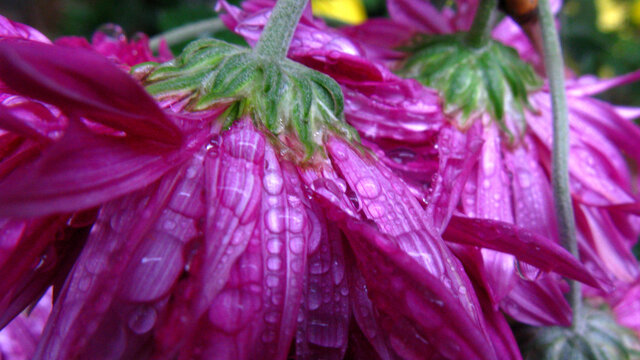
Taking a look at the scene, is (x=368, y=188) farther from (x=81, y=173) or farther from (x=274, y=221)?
(x=81, y=173)

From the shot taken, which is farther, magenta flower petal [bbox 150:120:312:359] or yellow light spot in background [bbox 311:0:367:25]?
yellow light spot in background [bbox 311:0:367:25]

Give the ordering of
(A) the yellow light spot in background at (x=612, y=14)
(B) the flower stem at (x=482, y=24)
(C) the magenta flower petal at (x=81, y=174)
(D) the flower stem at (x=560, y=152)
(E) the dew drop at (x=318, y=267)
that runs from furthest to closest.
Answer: (A) the yellow light spot in background at (x=612, y=14) → (B) the flower stem at (x=482, y=24) → (D) the flower stem at (x=560, y=152) → (E) the dew drop at (x=318, y=267) → (C) the magenta flower petal at (x=81, y=174)

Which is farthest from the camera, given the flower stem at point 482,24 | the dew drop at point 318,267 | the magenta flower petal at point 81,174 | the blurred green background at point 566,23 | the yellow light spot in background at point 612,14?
the yellow light spot in background at point 612,14

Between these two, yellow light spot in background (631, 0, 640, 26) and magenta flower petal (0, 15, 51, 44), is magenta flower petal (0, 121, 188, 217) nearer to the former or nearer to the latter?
magenta flower petal (0, 15, 51, 44)

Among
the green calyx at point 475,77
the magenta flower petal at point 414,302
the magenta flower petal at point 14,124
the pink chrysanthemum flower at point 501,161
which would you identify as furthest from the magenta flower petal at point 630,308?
the magenta flower petal at point 14,124

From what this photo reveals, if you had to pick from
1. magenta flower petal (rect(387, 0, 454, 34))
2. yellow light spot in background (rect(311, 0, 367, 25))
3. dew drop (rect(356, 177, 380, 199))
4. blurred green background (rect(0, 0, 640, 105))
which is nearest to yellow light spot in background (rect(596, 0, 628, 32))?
blurred green background (rect(0, 0, 640, 105))

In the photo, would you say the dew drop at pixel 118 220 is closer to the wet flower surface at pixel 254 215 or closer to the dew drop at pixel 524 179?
the wet flower surface at pixel 254 215
